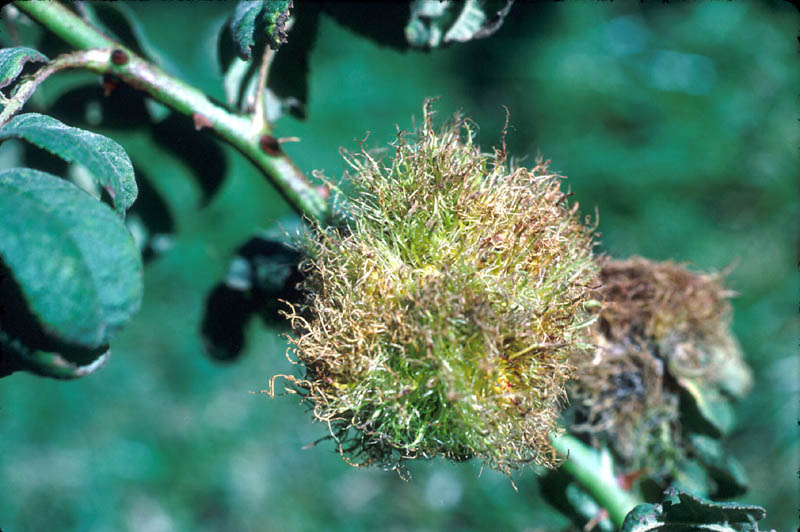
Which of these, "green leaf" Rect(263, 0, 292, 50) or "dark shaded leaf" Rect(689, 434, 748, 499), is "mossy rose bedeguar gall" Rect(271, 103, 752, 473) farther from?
"dark shaded leaf" Rect(689, 434, 748, 499)

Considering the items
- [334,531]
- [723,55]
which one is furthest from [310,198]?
[723,55]

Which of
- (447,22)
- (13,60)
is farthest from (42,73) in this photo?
(447,22)

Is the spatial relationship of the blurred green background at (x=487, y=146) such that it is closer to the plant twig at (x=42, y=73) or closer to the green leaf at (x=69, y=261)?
the plant twig at (x=42, y=73)

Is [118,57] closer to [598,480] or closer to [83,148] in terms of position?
[83,148]

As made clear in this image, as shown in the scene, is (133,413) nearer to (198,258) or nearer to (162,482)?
(162,482)

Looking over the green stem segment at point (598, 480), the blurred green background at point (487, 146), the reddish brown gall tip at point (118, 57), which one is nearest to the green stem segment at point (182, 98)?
the reddish brown gall tip at point (118, 57)

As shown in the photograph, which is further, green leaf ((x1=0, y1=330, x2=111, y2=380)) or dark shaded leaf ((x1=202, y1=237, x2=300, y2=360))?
dark shaded leaf ((x1=202, y1=237, x2=300, y2=360))

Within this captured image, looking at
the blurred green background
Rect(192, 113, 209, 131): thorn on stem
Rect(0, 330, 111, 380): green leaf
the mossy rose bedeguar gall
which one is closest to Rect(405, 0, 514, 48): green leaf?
the mossy rose bedeguar gall
